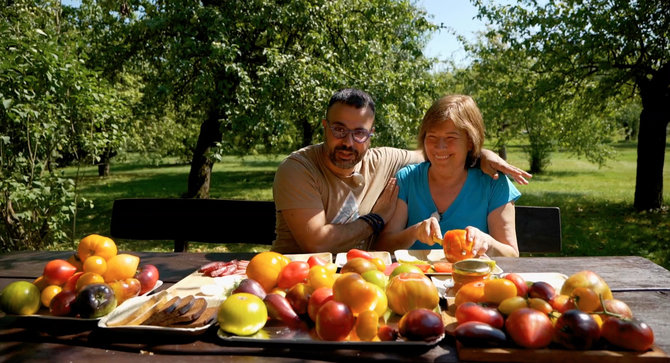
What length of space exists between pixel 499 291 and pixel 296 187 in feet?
5.71

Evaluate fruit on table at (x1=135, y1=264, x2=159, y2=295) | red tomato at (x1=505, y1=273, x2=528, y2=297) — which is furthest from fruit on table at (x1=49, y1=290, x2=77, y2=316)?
red tomato at (x1=505, y1=273, x2=528, y2=297)

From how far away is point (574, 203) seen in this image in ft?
38.6

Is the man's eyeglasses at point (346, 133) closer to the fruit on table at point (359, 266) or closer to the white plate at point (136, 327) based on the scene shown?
the fruit on table at point (359, 266)

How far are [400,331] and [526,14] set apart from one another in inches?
383

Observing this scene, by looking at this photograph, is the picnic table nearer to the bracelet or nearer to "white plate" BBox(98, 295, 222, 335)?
"white plate" BBox(98, 295, 222, 335)

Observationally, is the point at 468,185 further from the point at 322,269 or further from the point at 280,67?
the point at 280,67

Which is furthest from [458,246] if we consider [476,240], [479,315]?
[479,315]

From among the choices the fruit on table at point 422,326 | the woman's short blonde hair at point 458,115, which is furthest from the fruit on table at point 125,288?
the woman's short blonde hair at point 458,115

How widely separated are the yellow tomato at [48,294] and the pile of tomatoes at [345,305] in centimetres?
75

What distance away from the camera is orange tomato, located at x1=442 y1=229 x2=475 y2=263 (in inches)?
96.2

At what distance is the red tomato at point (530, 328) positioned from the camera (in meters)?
1.48

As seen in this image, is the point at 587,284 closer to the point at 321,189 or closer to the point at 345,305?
the point at 345,305

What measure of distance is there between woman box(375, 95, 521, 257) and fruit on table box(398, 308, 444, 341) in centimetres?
125

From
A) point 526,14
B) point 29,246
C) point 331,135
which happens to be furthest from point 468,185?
point 526,14
